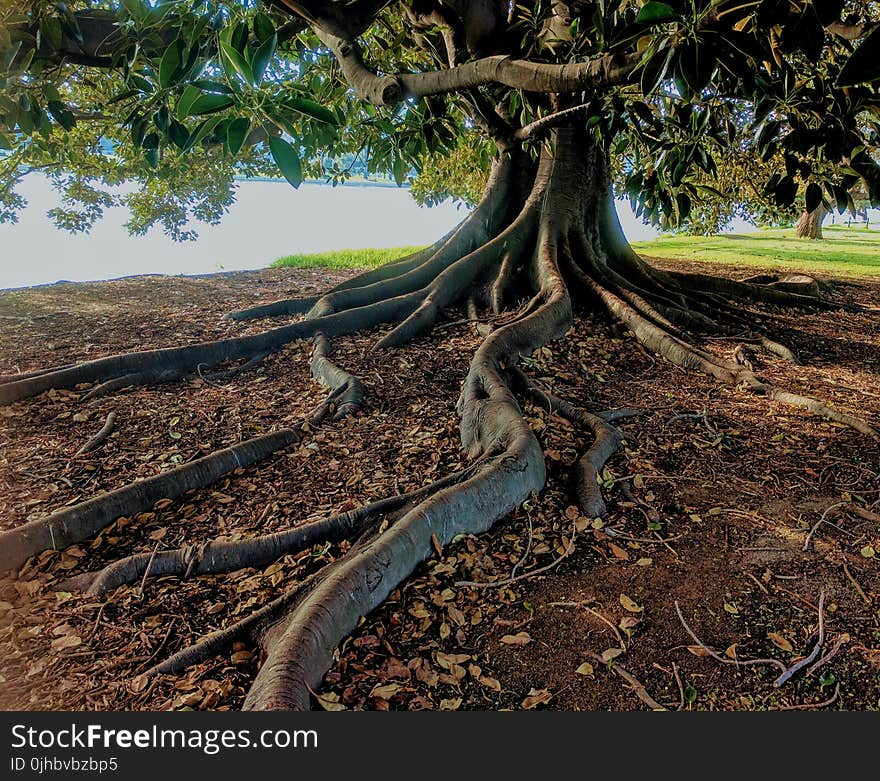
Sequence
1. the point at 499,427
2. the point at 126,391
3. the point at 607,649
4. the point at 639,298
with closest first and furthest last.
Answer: the point at 607,649, the point at 499,427, the point at 126,391, the point at 639,298

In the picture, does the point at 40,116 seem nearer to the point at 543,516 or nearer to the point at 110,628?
the point at 110,628

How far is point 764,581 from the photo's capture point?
8.54ft

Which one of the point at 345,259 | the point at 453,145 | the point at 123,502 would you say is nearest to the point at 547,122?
the point at 453,145

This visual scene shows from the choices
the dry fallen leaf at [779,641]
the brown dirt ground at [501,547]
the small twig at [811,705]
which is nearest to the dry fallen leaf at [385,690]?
the brown dirt ground at [501,547]

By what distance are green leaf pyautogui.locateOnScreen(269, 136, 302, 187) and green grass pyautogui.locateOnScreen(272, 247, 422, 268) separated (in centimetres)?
981

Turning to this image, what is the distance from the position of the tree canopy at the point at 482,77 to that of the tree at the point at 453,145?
1 centimetres

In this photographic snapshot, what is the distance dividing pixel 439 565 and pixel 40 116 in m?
3.00

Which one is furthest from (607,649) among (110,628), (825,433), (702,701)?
(825,433)

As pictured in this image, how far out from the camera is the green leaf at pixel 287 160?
166 centimetres

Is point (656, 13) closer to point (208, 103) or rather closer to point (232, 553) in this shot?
point (208, 103)

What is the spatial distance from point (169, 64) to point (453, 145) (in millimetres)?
2864

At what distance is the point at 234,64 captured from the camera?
1631 millimetres

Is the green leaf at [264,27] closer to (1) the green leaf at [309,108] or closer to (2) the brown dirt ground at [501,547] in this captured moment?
(1) the green leaf at [309,108]

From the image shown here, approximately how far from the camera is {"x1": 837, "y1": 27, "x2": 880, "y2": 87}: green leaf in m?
1.75
